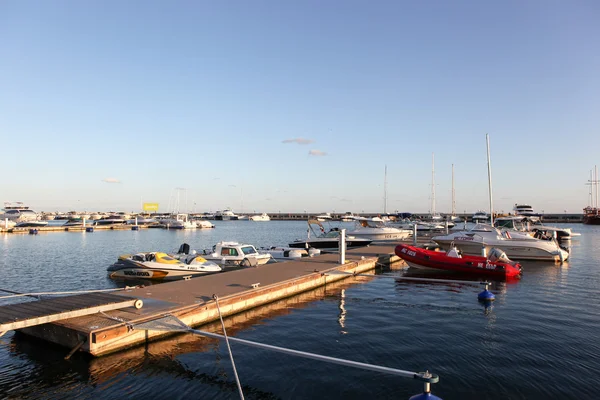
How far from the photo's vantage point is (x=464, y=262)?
22828 mm

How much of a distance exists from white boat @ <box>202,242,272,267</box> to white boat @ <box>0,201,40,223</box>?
390 feet

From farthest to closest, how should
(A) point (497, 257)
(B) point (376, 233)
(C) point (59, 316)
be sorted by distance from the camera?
1. (B) point (376, 233)
2. (A) point (497, 257)
3. (C) point (59, 316)

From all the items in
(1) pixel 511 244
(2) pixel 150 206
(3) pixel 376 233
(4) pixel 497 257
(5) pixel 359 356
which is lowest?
(5) pixel 359 356

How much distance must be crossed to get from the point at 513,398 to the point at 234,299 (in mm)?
8495

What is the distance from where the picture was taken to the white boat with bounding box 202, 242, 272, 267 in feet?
73.4

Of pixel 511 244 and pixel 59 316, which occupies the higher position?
pixel 511 244

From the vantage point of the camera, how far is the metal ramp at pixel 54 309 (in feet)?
29.3

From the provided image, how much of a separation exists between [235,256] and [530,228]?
40.4 meters

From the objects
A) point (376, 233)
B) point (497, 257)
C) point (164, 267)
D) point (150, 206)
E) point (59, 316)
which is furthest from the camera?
point (150, 206)

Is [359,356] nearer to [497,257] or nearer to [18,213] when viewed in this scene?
[497,257]

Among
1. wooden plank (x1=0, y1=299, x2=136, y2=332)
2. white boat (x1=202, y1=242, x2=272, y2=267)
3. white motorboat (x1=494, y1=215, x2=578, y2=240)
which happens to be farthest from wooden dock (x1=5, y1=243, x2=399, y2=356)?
white motorboat (x1=494, y1=215, x2=578, y2=240)

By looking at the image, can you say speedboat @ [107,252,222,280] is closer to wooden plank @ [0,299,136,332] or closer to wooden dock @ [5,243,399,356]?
wooden dock @ [5,243,399,356]

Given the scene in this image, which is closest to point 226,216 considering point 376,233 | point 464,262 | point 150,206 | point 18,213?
point 150,206

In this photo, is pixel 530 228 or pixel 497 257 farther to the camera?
pixel 530 228
